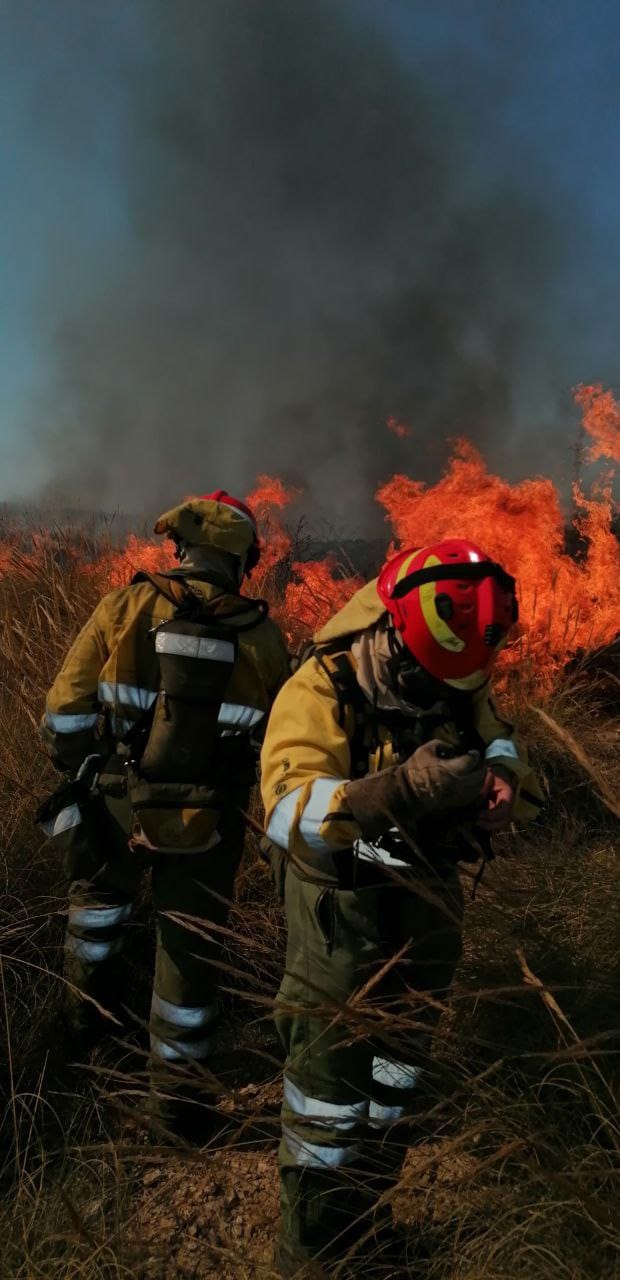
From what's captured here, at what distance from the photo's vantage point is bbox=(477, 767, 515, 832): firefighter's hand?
1713 mm

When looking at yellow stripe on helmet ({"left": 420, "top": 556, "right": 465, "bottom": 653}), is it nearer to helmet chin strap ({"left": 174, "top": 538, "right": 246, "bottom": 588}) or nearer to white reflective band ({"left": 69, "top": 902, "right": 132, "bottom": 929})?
helmet chin strap ({"left": 174, "top": 538, "right": 246, "bottom": 588})

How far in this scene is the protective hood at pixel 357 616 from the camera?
1741 millimetres

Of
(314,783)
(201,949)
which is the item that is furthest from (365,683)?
(201,949)

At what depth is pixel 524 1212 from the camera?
126 centimetres

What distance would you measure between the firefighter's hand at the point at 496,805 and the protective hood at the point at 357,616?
49cm

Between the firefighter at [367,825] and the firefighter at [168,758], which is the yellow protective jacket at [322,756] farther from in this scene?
the firefighter at [168,758]

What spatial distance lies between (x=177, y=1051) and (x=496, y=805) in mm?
1672

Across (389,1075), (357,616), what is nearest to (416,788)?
(357,616)

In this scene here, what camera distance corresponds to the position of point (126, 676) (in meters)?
2.63

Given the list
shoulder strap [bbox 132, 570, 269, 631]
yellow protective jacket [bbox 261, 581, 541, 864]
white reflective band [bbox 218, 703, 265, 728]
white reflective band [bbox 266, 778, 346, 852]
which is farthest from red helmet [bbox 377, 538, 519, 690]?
white reflective band [bbox 218, 703, 265, 728]

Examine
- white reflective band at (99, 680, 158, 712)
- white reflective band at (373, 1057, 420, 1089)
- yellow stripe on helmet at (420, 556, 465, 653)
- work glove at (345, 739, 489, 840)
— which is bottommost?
white reflective band at (373, 1057, 420, 1089)

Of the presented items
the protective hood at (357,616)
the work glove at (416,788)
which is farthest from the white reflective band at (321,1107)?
the protective hood at (357,616)

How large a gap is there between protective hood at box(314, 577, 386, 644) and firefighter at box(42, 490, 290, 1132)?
811mm

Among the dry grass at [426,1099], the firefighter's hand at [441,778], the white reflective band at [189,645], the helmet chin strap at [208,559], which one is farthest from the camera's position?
the helmet chin strap at [208,559]
